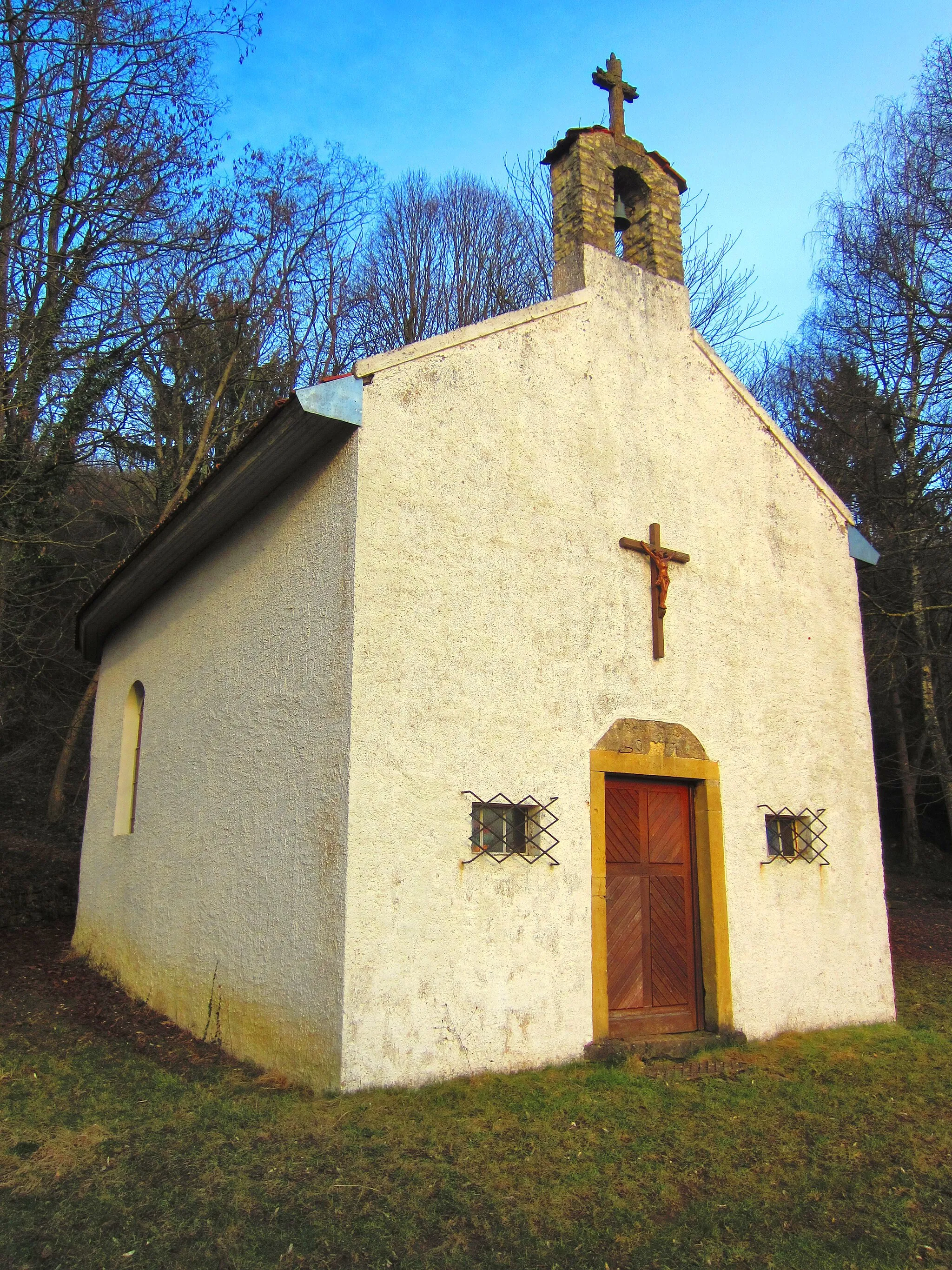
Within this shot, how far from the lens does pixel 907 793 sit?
1791cm

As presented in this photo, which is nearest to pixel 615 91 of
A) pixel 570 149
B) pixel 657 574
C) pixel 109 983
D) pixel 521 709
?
pixel 570 149

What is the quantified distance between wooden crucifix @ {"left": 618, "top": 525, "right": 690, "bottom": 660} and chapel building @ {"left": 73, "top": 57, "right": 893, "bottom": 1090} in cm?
5

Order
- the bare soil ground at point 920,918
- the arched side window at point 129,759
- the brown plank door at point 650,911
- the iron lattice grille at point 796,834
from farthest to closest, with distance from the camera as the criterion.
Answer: the bare soil ground at point 920,918, the arched side window at point 129,759, the iron lattice grille at point 796,834, the brown plank door at point 650,911

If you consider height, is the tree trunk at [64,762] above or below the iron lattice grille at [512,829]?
above

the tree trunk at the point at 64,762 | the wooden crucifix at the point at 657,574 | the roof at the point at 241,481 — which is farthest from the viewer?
the tree trunk at the point at 64,762

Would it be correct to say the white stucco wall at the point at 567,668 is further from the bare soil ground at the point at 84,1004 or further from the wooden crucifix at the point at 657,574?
the bare soil ground at the point at 84,1004

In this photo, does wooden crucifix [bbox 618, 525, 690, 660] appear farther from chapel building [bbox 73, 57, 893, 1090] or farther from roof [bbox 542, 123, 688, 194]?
roof [bbox 542, 123, 688, 194]

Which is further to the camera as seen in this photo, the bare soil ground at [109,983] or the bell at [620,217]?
the bell at [620,217]

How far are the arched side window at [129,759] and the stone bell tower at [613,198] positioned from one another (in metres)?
6.34

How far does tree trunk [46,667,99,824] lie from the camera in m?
16.8

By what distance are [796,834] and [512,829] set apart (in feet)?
10.2

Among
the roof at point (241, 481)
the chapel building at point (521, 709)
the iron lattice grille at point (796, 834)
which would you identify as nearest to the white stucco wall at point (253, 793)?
the chapel building at point (521, 709)

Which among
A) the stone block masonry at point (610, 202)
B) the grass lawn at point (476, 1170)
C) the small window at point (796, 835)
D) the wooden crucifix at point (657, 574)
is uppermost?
the stone block masonry at point (610, 202)

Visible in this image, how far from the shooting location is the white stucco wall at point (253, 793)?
5992 millimetres
